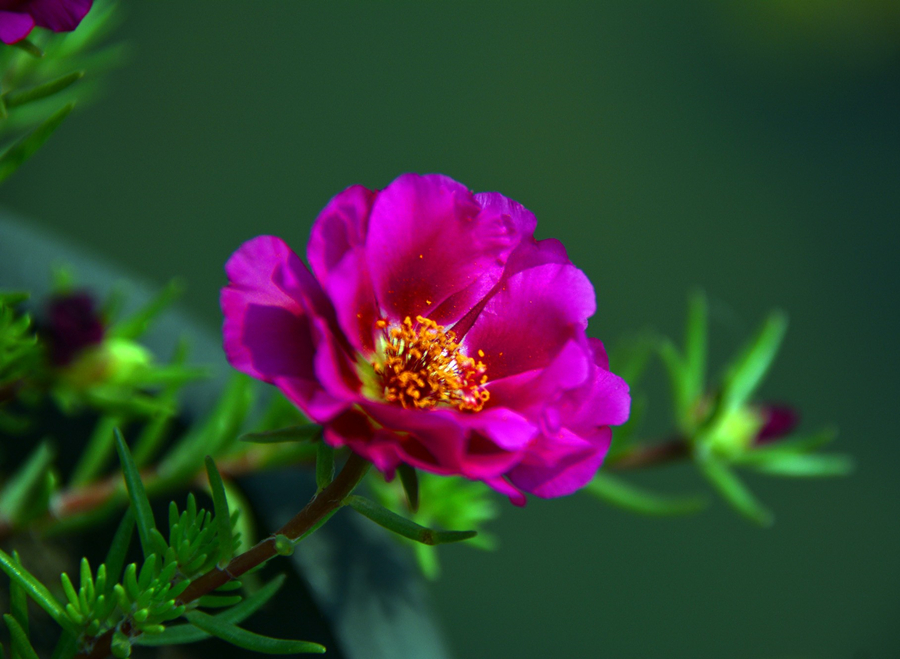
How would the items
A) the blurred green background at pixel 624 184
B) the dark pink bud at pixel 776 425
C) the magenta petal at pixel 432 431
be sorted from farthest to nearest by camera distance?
the blurred green background at pixel 624 184
the dark pink bud at pixel 776 425
the magenta petal at pixel 432 431

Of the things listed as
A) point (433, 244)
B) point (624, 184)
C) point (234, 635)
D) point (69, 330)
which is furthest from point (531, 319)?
point (624, 184)

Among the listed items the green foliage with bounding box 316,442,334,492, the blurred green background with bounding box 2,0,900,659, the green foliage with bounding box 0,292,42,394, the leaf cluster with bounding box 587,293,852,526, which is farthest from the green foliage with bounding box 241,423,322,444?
the blurred green background with bounding box 2,0,900,659

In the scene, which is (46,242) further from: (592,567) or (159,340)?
(592,567)

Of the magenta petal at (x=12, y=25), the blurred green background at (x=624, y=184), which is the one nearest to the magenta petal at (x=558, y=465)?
the magenta petal at (x=12, y=25)

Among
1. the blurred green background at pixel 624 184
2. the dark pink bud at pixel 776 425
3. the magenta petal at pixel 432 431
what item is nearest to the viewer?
the magenta petal at pixel 432 431

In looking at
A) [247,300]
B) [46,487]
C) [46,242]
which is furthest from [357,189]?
[46,242]

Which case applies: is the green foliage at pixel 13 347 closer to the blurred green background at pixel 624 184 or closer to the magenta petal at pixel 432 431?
the magenta petal at pixel 432 431

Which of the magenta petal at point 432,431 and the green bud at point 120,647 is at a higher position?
A: the magenta petal at point 432,431

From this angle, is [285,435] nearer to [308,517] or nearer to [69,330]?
[308,517]
